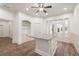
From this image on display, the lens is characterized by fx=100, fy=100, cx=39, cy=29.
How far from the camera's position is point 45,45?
2004 mm

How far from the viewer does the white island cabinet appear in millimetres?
1977

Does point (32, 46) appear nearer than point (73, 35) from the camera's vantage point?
No

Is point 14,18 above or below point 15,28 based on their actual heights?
above

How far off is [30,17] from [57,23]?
558mm

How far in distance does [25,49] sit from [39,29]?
499mm

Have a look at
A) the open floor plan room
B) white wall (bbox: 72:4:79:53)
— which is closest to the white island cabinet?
the open floor plan room

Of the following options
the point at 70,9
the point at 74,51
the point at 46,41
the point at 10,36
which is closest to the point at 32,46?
the point at 46,41

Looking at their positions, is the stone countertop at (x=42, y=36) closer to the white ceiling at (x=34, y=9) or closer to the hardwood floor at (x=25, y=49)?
the hardwood floor at (x=25, y=49)

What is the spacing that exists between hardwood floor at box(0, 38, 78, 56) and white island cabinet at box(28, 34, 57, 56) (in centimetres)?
8

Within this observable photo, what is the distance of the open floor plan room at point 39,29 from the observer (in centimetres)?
193

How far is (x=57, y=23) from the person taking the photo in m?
2.01

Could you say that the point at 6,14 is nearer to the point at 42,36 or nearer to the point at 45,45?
the point at 42,36

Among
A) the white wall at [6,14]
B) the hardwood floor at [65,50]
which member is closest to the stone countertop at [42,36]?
the hardwood floor at [65,50]

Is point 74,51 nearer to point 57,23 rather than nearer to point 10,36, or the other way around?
point 57,23
